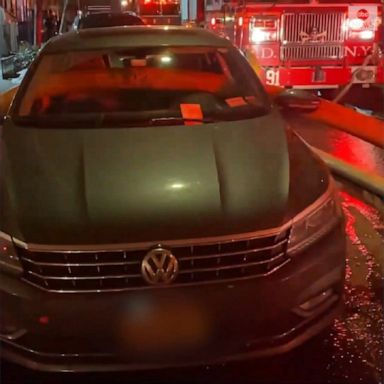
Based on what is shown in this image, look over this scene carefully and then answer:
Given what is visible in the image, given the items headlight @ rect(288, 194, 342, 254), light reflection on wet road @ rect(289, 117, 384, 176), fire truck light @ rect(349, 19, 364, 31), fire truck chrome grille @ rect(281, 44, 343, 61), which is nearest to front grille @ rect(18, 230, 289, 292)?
headlight @ rect(288, 194, 342, 254)

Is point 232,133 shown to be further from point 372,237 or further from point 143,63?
point 372,237

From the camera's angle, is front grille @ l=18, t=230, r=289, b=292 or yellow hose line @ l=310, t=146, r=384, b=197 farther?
yellow hose line @ l=310, t=146, r=384, b=197

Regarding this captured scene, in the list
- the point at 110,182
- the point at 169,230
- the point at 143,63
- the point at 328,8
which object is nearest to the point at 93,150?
the point at 110,182

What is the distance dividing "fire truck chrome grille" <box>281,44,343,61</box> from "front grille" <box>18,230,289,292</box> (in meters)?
8.54

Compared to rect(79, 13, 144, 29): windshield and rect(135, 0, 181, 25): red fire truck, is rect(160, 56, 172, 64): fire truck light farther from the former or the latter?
rect(135, 0, 181, 25): red fire truck

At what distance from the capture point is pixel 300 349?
3.68 m

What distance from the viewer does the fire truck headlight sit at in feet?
36.7

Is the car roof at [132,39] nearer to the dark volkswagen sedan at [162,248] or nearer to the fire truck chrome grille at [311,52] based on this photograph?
the dark volkswagen sedan at [162,248]

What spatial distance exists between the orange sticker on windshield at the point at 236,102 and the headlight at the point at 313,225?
102 cm

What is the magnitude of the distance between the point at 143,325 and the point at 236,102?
1.83m

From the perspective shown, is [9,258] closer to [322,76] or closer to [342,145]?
[342,145]

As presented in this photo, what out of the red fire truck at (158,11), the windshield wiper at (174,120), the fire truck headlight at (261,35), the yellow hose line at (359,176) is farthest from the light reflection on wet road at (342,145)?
the red fire truck at (158,11)

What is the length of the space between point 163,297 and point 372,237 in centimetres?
299

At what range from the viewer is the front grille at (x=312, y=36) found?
1123cm
